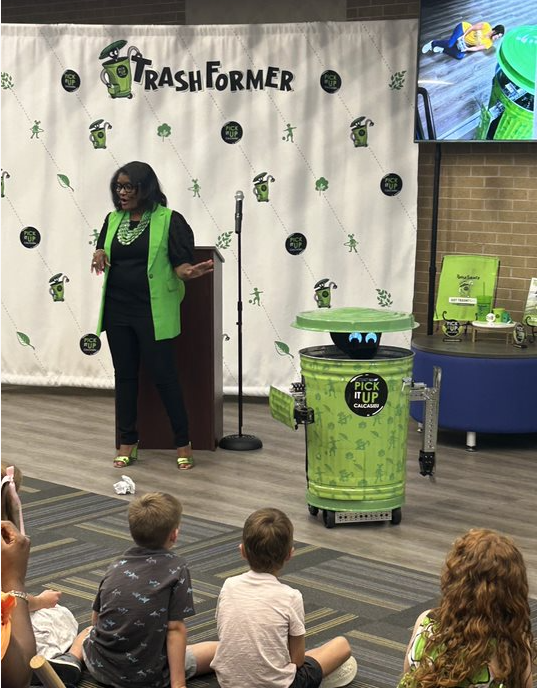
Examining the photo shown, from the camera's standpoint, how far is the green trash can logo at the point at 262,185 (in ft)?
24.4

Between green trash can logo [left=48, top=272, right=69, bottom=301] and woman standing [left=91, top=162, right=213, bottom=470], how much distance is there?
1.92 metres

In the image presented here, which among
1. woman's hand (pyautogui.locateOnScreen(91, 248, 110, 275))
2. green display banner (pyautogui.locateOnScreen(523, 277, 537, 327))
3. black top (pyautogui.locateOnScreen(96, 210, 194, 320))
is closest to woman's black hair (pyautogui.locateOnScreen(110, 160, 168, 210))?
black top (pyautogui.locateOnScreen(96, 210, 194, 320))

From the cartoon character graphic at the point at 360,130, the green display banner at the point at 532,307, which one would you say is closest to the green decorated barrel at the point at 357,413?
the green display banner at the point at 532,307

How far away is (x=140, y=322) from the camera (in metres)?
5.86

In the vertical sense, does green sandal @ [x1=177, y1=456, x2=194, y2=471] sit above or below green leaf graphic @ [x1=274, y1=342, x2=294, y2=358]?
below

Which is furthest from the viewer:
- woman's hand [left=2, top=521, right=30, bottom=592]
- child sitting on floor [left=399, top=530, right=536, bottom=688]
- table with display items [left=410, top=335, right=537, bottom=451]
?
table with display items [left=410, top=335, right=537, bottom=451]

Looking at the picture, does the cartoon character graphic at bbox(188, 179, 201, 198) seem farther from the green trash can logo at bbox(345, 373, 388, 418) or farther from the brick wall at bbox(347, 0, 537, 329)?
the green trash can logo at bbox(345, 373, 388, 418)

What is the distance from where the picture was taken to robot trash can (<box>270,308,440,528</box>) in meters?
4.73

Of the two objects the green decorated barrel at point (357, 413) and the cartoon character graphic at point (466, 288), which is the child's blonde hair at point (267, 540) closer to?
the green decorated barrel at point (357, 413)

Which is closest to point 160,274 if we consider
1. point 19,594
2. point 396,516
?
point 396,516

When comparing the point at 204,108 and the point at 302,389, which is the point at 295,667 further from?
the point at 204,108

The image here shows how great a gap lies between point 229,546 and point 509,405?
88.8 inches

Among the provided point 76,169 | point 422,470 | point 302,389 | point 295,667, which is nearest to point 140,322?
point 302,389

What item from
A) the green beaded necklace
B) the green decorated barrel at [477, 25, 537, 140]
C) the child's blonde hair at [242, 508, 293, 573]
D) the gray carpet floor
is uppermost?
the green decorated barrel at [477, 25, 537, 140]
